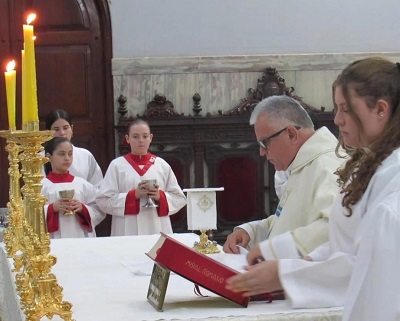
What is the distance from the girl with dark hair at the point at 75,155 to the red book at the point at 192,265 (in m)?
4.61

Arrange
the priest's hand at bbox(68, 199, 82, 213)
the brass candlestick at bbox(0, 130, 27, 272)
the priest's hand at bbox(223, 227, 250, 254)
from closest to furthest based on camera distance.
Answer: the priest's hand at bbox(223, 227, 250, 254)
the brass candlestick at bbox(0, 130, 27, 272)
the priest's hand at bbox(68, 199, 82, 213)

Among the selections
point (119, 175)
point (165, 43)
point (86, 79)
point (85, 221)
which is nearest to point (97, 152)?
point (86, 79)

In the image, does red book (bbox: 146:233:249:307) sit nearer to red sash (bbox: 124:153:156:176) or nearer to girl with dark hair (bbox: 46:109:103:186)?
red sash (bbox: 124:153:156:176)

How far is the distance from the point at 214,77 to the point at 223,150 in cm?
Result: 76

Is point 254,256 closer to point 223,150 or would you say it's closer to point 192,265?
point 192,265

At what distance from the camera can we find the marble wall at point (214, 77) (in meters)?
9.03

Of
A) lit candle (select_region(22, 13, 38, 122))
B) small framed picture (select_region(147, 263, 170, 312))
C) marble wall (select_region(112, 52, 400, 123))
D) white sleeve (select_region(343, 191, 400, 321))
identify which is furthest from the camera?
marble wall (select_region(112, 52, 400, 123))

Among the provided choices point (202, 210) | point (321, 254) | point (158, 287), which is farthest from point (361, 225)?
point (202, 210)

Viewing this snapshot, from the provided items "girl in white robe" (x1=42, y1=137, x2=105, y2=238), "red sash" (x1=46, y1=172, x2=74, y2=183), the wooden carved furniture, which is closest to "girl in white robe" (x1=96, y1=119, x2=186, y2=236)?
"girl in white robe" (x1=42, y1=137, x2=105, y2=238)

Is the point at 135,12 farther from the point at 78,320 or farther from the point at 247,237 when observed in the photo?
the point at 78,320

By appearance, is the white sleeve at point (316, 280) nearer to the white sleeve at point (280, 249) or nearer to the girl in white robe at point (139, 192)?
the white sleeve at point (280, 249)

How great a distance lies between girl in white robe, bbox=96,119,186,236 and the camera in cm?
691

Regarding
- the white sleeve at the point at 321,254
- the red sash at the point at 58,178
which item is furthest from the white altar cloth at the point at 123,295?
the red sash at the point at 58,178

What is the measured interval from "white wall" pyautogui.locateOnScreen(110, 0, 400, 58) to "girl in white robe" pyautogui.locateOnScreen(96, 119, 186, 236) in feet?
6.93
